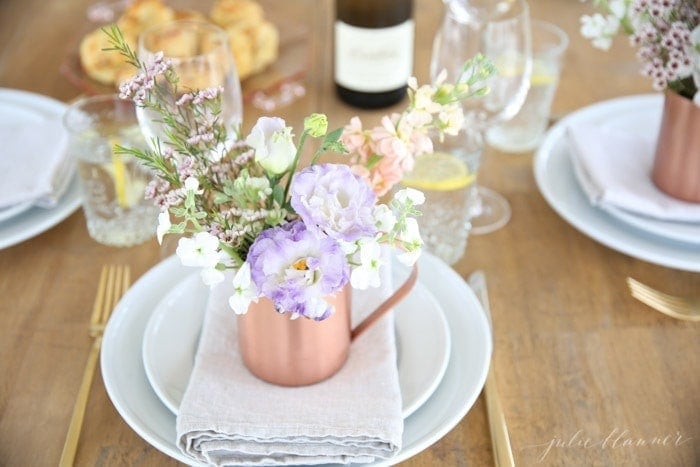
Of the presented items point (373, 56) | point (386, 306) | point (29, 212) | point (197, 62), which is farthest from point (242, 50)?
point (386, 306)

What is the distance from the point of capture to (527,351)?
0.91 meters

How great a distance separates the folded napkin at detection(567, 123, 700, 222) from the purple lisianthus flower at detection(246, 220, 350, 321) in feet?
1.77

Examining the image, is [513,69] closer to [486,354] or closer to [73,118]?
[486,354]

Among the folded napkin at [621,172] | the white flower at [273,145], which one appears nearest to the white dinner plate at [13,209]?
the white flower at [273,145]

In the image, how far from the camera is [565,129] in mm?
1219

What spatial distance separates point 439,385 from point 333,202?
273 millimetres

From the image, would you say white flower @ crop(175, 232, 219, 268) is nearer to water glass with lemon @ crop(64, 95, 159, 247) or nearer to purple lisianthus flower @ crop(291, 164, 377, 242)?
purple lisianthus flower @ crop(291, 164, 377, 242)

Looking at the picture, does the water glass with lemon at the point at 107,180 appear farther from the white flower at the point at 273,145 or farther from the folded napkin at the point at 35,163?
the white flower at the point at 273,145

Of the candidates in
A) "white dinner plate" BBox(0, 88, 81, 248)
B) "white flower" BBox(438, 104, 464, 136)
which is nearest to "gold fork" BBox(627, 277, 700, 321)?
"white flower" BBox(438, 104, 464, 136)

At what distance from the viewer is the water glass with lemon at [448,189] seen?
101 centimetres

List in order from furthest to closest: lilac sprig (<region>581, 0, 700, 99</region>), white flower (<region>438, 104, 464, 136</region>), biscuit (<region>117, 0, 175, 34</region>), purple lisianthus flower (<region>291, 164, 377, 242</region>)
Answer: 1. biscuit (<region>117, 0, 175, 34</region>)
2. lilac sprig (<region>581, 0, 700, 99</region>)
3. white flower (<region>438, 104, 464, 136</region>)
4. purple lisianthus flower (<region>291, 164, 377, 242</region>)

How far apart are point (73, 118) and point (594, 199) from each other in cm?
67

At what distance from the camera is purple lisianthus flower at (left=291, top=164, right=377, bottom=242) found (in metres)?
0.62

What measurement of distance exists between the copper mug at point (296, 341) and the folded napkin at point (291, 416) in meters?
0.01
